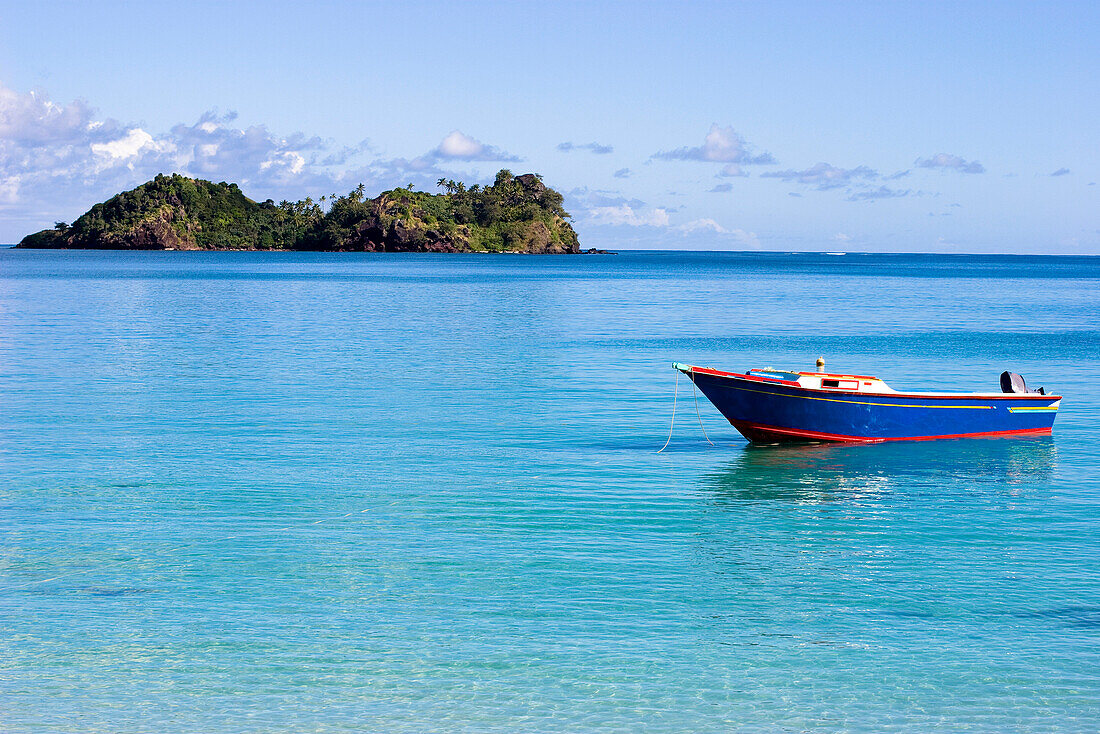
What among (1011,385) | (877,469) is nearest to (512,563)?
(877,469)

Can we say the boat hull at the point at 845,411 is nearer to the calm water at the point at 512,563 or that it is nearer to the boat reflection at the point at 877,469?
the boat reflection at the point at 877,469

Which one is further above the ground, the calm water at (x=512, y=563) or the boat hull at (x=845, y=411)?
the boat hull at (x=845, y=411)

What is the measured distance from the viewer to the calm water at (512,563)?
1202 cm

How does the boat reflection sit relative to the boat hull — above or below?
below

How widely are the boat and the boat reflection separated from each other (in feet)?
1.15

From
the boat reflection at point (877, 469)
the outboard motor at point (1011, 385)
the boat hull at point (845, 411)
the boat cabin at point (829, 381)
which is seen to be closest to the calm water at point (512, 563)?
the boat reflection at point (877, 469)

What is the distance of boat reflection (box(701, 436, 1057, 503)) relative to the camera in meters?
22.9

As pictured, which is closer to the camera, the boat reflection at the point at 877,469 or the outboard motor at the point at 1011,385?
the boat reflection at the point at 877,469

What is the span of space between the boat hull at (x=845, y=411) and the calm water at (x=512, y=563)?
0.61 meters

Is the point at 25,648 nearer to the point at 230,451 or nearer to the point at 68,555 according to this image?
the point at 68,555

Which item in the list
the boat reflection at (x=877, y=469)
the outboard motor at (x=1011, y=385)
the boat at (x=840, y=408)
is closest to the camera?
the boat reflection at (x=877, y=469)

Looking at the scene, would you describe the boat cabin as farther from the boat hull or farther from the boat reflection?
the boat reflection

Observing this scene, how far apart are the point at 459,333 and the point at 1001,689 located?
4881cm

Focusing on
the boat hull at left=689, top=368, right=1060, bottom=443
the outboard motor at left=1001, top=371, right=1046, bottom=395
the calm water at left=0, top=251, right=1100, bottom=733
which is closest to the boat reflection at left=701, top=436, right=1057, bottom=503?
the calm water at left=0, top=251, right=1100, bottom=733
